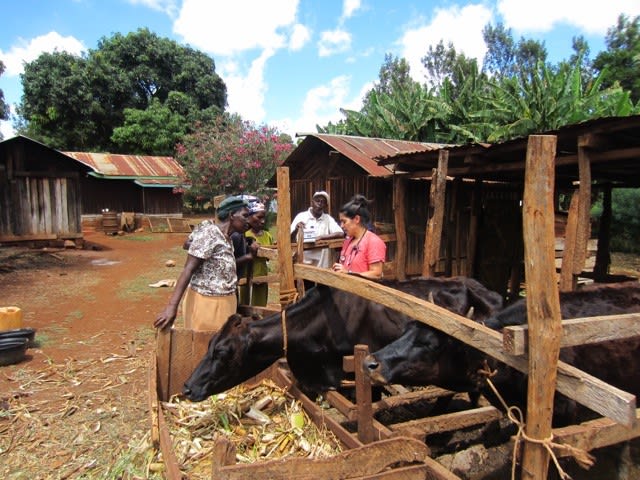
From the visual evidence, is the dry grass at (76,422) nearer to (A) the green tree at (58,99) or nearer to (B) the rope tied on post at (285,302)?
(B) the rope tied on post at (285,302)

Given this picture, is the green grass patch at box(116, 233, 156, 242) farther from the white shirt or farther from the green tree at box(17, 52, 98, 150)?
the white shirt

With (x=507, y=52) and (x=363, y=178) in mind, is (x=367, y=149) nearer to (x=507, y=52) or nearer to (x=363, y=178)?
(x=363, y=178)

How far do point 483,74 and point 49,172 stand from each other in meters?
18.3

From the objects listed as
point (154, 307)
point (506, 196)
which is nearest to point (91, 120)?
point (154, 307)

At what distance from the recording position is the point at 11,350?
589cm

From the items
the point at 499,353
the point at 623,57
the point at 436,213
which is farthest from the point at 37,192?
the point at 623,57

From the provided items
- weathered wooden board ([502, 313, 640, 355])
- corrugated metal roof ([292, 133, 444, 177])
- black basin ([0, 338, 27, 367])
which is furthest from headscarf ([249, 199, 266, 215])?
corrugated metal roof ([292, 133, 444, 177])

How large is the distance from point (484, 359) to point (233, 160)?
743 inches

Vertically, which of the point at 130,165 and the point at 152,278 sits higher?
the point at 130,165

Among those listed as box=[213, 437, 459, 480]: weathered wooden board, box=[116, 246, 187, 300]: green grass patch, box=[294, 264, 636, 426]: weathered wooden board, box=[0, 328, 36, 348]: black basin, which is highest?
box=[294, 264, 636, 426]: weathered wooden board

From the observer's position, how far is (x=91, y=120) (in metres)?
28.3

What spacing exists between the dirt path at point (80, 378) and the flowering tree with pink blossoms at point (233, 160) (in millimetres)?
8914

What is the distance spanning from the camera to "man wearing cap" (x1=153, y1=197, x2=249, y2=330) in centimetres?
409

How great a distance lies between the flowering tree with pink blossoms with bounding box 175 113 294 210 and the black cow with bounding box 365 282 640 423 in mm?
18442
